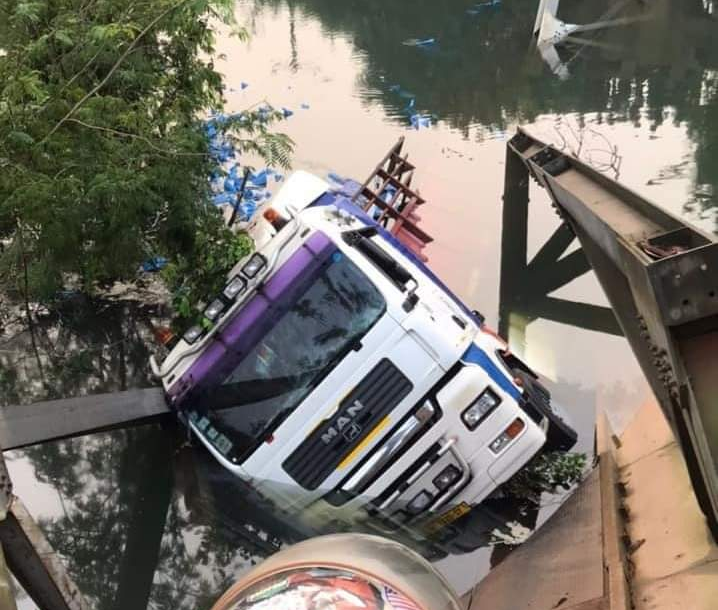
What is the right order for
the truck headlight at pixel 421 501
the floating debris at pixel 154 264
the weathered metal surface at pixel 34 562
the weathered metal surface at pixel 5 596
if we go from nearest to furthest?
the weathered metal surface at pixel 5 596 < the weathered metal surface at pixel 34 562 < the truck headlight at pixel 421 501 < the floating debris at pixel 154 264

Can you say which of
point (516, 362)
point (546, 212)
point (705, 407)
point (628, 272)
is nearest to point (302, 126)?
point (546, 212)

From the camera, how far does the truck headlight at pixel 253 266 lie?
507 cm

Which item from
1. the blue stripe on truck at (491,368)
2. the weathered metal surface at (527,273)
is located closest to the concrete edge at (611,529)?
the blue stripe on truck at (491,368)

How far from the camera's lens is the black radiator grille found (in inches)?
186

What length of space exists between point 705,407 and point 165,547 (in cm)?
421

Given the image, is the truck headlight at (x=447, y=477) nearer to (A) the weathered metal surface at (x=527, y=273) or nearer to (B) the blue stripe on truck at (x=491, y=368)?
(B) the blue stripe on truck at (x=491, y=368)

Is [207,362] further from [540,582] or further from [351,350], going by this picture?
[540,582]

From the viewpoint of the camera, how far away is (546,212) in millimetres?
9406

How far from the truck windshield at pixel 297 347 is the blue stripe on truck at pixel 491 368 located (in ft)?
2.12

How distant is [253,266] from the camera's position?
5.10m

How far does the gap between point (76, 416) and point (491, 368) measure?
3025mm

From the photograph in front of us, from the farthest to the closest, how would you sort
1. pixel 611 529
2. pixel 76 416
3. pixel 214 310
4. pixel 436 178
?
pixel 436 178, pixel 76 416, pixel 214 310, pixel 611 529

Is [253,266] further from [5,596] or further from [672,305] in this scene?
[5,596]

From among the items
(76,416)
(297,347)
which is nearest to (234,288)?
(297,347)
